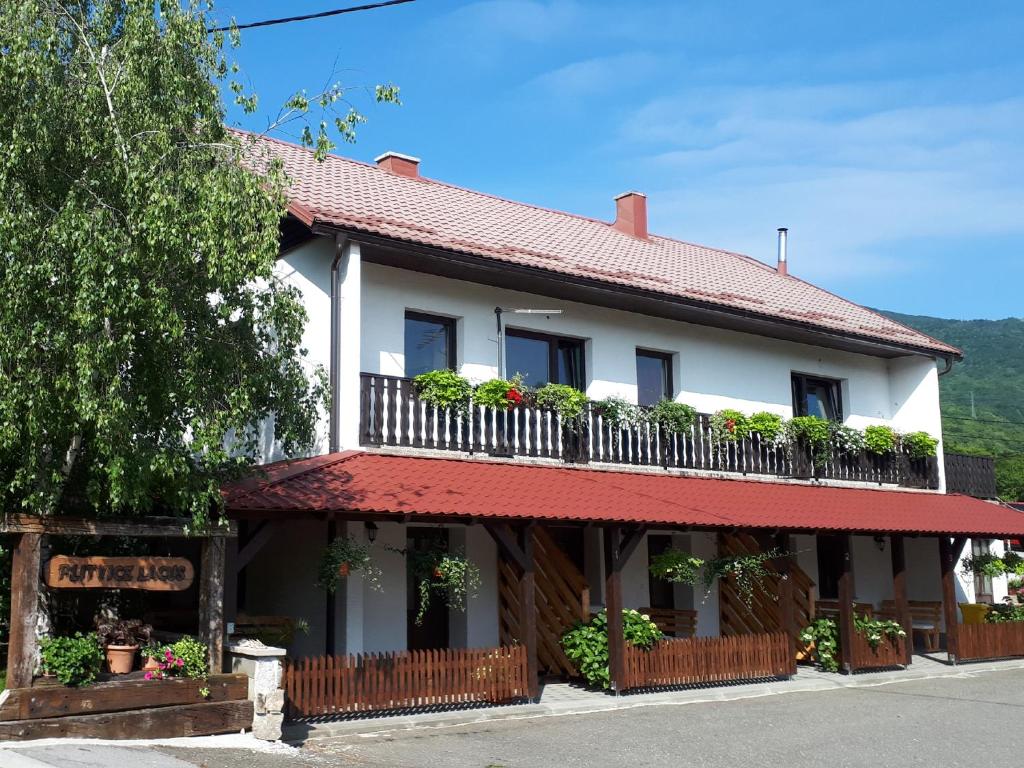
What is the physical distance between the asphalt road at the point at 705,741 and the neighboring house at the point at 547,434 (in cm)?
184

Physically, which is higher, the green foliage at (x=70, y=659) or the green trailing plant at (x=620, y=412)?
the green trailing plant at (x=620, y=412)

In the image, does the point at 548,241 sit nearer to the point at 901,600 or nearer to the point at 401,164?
the point at 401,164

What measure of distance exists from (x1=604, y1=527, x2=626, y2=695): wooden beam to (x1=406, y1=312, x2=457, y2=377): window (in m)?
3.34

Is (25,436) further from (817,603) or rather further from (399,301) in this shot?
(817,603)

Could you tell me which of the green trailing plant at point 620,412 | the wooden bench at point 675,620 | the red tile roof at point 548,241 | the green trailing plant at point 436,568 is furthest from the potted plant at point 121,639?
the wooden bench at point 675,620

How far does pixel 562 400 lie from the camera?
15.2 m

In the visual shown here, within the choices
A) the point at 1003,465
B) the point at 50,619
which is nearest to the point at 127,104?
the point at 50,619

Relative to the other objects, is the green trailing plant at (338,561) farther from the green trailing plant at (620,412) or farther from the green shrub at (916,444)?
the green shrub at (916,444)

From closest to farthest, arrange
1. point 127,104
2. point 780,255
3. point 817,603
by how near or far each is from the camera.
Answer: point 127,104, point 817,603, point 780,255

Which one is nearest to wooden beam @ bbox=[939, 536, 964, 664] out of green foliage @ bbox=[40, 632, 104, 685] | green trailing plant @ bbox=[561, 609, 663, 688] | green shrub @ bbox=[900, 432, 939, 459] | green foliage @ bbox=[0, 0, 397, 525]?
green shrub @ bbox=[900, 432, 939, 459]

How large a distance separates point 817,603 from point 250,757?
11.4m

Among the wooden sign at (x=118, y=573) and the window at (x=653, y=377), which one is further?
the window at (x=653, y=377)

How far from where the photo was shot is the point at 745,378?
1866 cm

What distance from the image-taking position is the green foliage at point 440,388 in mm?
14031
